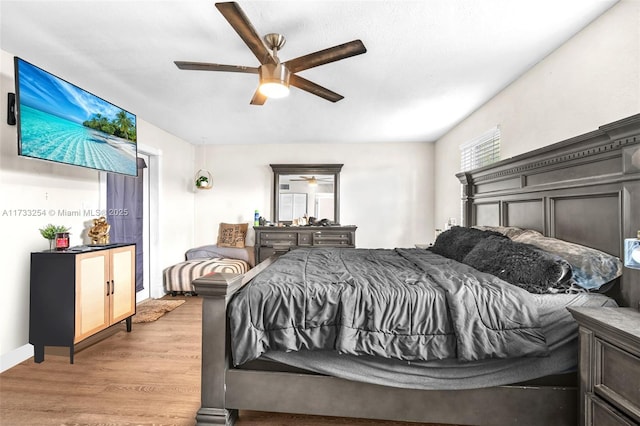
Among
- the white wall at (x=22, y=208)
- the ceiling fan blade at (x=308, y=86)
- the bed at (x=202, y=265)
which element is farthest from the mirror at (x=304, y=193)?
the ceiling fan blade at (x=308, y=86)

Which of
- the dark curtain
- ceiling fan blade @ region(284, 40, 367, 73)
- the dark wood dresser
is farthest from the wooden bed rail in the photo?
the dark wood dresser

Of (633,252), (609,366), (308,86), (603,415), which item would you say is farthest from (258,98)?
(603,415)

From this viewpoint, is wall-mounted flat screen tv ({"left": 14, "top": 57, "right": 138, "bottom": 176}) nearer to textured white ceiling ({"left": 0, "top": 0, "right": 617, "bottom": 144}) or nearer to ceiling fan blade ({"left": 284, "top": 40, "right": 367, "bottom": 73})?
textured white ceiling ({"left": 0, "top": 0, "right": 617, "bottom": 144})

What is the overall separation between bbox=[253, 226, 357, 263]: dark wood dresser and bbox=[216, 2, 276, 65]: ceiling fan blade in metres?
3.42

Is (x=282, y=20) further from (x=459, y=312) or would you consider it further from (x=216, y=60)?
(x=459, y=312)

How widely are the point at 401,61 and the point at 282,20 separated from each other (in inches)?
42.3

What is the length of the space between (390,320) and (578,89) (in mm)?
2095

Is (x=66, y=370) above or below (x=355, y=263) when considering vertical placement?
below

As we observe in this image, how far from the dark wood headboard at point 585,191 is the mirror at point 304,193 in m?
2.94

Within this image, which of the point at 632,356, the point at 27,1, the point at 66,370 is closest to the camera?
the point at 632,356

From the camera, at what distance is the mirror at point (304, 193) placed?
217 inches

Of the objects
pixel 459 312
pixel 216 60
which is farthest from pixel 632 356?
pixel 216 60

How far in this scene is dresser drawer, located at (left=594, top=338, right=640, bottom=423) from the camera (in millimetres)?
1170

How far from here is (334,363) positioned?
5.37 feet
